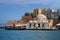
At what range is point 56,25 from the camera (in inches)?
583

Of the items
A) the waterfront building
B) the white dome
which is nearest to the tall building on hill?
the white dome

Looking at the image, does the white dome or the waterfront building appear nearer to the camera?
the waterfront building

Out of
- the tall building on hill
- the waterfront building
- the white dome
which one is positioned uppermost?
the tall building on hill

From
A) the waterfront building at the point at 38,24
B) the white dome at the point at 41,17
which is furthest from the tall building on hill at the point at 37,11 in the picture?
the waterfront building at the point at 38,24

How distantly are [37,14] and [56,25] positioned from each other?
2.04m

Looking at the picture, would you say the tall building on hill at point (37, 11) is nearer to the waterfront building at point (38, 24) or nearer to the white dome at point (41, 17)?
the white dome at point (41, 17)

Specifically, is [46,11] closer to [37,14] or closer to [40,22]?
[37,14]

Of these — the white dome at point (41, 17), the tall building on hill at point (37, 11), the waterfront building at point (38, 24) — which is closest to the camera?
the waterfront building at point (38, 24)

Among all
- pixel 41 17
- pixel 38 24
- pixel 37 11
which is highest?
pixel 37 11

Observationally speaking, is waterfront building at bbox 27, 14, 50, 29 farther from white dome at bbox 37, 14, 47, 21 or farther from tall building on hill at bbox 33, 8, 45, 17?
tall building on hill at bbox 33, 8, 45, 17

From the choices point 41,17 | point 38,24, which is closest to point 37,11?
point 41,17

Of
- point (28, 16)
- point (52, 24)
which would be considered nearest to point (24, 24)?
point (28, 16)

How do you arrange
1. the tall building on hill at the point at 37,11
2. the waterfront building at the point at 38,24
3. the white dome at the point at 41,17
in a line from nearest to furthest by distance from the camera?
the waterfront building at the point at 38,24
the white dome at the point at 41,17
the tall building on hill at the point at 37,11

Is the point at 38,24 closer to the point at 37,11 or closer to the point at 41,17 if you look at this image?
the point at 41,17
